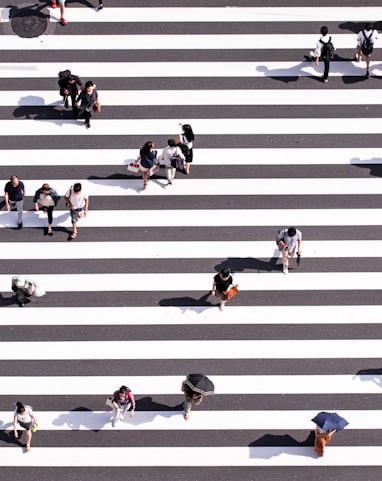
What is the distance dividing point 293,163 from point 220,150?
1.81m

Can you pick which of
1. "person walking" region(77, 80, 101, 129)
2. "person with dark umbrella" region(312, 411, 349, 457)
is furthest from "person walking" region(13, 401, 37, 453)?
"person walking" region(77, 80, 101, 129)

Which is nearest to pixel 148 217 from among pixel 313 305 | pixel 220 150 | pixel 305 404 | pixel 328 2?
pixel 220 150

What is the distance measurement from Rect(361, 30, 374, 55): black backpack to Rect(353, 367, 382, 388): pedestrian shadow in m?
8.12

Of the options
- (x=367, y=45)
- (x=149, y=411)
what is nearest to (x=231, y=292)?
(x=149, y=411)

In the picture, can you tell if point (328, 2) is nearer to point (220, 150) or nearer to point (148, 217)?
point (220, 150)

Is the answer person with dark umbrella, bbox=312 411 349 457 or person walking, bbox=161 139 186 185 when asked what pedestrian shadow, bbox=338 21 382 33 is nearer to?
person walking, bbox=161 139 186 185

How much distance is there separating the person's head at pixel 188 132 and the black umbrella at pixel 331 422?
7.08 metres

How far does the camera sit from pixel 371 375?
18734 mm

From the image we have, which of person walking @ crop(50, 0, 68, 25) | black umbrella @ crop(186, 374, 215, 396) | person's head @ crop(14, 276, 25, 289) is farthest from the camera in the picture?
person walking @ crop(50, 0, 68, 25)

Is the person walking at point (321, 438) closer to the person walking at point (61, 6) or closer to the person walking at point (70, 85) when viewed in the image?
the person walking at point (70, 85)

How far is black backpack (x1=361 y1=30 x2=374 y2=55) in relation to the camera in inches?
856

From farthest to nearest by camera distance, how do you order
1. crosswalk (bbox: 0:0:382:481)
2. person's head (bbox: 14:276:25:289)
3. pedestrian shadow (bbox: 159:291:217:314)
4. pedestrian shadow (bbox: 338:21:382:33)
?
pedestrian shadow (bbox: 338:21:382:33) < pedestrian shadow (bbox: 159:291:217:314) < person's head (bbox: 14:276:25:289) < crosswalk (bbox: 0:0:382:481)

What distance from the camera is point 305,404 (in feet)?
60.2

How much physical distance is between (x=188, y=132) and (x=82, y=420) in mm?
6849
